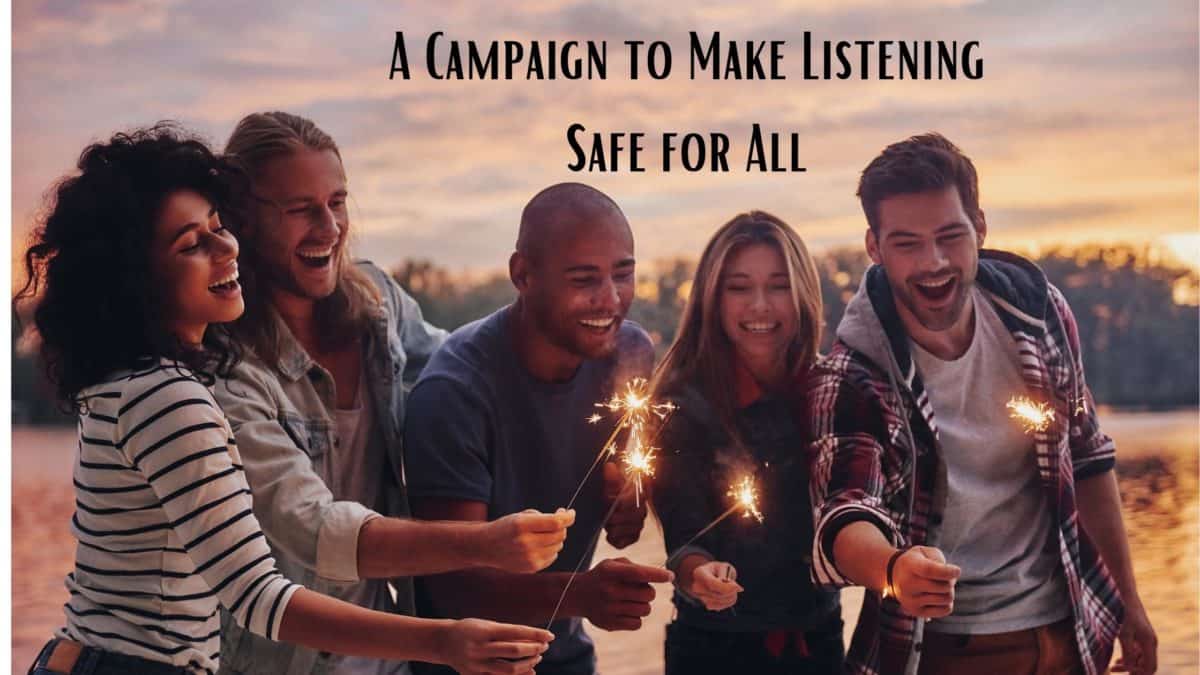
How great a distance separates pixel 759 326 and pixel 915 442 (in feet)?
1.09

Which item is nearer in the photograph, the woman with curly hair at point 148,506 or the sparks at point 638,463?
the woman with curly hair at point 148,506

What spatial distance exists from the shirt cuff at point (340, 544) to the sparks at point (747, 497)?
2.42ft

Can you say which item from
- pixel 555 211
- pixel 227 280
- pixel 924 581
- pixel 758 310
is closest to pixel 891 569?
pixel 924 581

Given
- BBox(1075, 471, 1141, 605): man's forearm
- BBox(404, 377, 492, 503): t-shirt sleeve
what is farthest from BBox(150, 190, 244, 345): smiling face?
BBox(1075, 471, 1141, 605): man's forearm

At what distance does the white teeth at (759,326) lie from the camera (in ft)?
8.13

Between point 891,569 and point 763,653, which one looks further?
point 763,653

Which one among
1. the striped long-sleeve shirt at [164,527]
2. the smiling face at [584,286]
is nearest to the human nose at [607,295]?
the smiling face at [584,286]

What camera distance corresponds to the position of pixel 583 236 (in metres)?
2.47

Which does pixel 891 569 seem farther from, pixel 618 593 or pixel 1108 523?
pixel 1108 523

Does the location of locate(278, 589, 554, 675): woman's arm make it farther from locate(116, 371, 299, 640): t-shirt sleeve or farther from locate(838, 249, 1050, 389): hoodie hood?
locate(838, 249, 1050, 389): hoodie hood

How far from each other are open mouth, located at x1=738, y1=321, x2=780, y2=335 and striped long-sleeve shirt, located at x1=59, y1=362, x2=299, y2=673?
1077 millimetres

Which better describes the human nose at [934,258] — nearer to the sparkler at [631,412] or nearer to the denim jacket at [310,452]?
the sparkler at [631,412]

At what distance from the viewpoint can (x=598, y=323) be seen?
2447mm

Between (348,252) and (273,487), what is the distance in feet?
1.75
